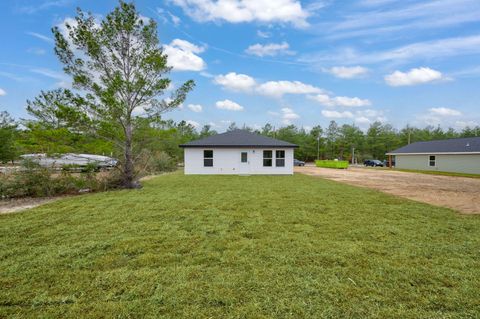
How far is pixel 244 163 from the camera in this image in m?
17.5

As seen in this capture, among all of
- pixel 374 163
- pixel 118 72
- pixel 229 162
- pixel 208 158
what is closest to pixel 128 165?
pixel 118 72

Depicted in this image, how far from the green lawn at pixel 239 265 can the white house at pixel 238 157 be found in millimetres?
11623

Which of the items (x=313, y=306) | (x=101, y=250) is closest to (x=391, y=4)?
(x=313, y=306)

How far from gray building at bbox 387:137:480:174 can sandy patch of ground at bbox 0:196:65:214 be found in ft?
96.4

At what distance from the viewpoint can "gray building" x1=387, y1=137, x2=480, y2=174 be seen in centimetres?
2073

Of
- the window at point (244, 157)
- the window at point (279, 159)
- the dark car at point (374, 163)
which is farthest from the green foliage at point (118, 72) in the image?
the dark car at point (374, 163)

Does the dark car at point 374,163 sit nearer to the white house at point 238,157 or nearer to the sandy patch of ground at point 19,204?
the white house at point 238,157

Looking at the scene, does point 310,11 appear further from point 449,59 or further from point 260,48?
point 449,59

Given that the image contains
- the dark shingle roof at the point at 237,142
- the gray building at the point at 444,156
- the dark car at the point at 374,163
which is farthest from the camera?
the dark car at the point at 374,163

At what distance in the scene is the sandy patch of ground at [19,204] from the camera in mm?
A: 6267

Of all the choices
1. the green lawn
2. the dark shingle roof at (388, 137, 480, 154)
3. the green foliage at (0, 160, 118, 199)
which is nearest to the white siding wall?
the green foliage at (0, 160, 118, 199)

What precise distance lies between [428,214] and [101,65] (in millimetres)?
12381

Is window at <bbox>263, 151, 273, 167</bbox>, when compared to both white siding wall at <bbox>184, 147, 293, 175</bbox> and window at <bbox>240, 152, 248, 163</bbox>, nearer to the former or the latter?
white siding wall at <bbox>184, 147, 293, 175</bbox>

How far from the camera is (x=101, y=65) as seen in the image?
31.9 ft
